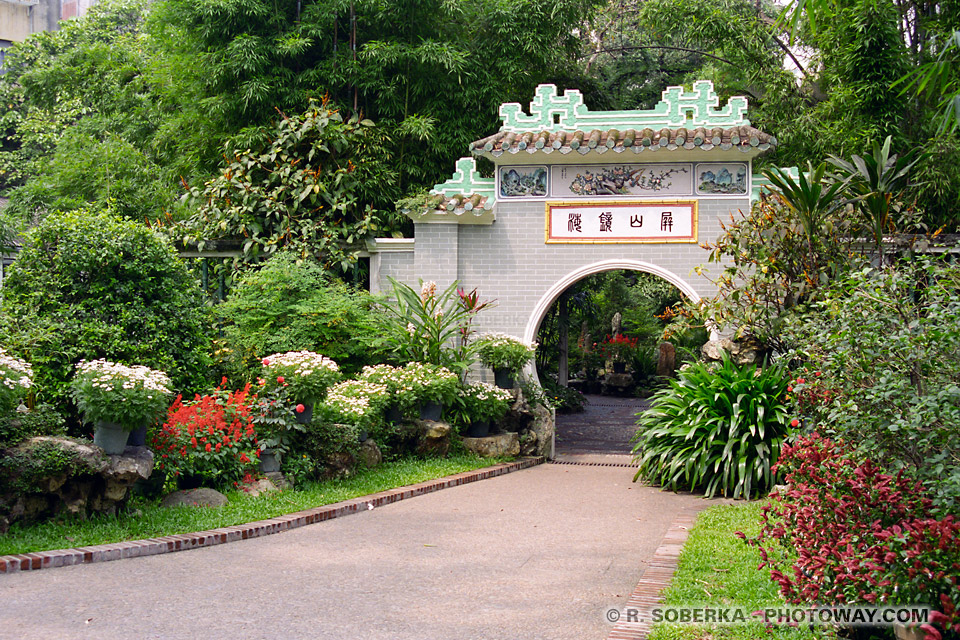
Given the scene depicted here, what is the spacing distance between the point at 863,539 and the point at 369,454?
5.94 meters

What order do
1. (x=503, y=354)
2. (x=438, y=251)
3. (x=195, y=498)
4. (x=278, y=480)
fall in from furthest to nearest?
(x=438, y=251), (x=503, y=354), (x=278, y=480), (x=195, y=498)

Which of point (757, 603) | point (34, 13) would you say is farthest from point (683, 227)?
point (34, 13)

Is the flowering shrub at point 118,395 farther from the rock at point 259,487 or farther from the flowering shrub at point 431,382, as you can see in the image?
the flowering shrub at point 431,382

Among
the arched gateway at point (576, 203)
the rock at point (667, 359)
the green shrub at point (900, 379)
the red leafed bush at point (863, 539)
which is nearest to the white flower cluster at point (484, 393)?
the arched gateway at point (576, 203)

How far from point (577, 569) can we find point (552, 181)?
6.65 m

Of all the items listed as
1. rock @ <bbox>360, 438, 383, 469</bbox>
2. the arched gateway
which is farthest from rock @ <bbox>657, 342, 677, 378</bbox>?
rock @ <bbox>360, 438, 383, 469</bbox>

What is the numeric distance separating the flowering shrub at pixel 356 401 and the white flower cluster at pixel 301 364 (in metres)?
0.56

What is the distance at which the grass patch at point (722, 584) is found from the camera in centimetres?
417

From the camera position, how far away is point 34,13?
32.8 meters

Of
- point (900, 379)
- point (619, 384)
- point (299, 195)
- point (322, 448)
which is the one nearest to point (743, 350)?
point (322, 448)

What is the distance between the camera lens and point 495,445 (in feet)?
35.0

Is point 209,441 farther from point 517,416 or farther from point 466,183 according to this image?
point 466,183

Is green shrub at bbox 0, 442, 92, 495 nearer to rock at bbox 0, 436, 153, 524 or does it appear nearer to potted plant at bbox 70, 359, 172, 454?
rock at bbox 0, 436, 153, 524

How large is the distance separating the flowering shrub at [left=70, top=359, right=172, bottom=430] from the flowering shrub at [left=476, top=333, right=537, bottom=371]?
491 centimetres
